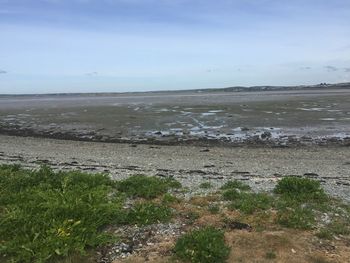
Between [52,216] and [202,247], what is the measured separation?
2622 mm

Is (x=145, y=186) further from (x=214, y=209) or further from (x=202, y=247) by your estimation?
(x=202, y=247)

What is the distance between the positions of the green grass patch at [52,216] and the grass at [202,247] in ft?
4.07

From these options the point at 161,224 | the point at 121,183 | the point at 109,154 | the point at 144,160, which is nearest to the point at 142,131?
the point at 109,154

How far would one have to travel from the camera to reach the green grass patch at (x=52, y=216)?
20.7 feet

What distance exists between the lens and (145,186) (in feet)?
32.3

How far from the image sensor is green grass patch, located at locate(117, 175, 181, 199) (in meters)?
9.56

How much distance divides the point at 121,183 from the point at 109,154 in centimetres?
1357

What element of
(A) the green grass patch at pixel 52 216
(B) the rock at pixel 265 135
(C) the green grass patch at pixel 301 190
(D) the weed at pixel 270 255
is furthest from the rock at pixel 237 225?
(B) the rock at pixel 265 135

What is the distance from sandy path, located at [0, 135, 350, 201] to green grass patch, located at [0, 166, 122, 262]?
20.8 ft

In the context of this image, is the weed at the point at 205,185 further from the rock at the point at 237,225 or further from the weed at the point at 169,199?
the rock at the point at 237,225

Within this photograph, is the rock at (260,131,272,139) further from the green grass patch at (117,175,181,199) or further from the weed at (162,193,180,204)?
the weed at (162,193,180,204)

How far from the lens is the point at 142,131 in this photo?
34312 millimetres

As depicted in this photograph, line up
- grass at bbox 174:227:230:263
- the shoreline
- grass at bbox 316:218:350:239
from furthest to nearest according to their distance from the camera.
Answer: the shoreline
grass at bbox 316:218:350:239
grass at bbox 174:227:230:263

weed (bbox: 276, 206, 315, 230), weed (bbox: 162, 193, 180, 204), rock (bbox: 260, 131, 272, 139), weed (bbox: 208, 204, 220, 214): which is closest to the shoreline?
rock (bbox: 260, 131, 272, 139)
